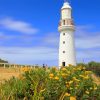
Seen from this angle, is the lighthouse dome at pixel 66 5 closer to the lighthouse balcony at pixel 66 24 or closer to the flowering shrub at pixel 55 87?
the lighthouse balcony at pixel 66 24

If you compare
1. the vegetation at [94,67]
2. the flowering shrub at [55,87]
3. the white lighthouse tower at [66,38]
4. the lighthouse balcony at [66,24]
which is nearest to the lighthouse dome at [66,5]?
the white lighthouse tower at [66,38]

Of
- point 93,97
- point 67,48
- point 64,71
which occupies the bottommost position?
point 93,97

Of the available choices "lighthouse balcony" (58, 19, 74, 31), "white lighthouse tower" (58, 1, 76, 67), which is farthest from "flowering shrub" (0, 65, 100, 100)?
"lighthouse balcony" (58, 19, 74, 31)

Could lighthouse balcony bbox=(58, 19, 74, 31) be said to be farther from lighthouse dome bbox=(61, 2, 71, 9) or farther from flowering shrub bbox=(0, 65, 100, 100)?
flowering shrub bbox=(0, 65, 100, 100)

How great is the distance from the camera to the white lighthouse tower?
40.6m

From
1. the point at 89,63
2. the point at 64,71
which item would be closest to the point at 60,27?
the point at 89,63

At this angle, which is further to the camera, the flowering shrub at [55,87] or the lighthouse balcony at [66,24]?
the lighthouse balcony at [66,24]

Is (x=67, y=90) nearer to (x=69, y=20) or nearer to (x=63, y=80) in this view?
(x=63, y=80)

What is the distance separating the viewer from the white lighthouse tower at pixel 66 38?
4059 centimetres

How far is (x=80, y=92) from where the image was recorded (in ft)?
24.6

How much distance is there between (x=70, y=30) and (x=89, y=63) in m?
6.51

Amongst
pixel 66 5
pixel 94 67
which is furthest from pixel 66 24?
pixel 94 67

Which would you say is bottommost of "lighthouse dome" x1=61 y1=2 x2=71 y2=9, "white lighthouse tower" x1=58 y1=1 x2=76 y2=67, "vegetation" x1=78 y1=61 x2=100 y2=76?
"vegetation" x1=78 y1=61 x2=100 y2=76

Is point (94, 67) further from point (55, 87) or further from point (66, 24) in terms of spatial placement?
point (55, 87)
